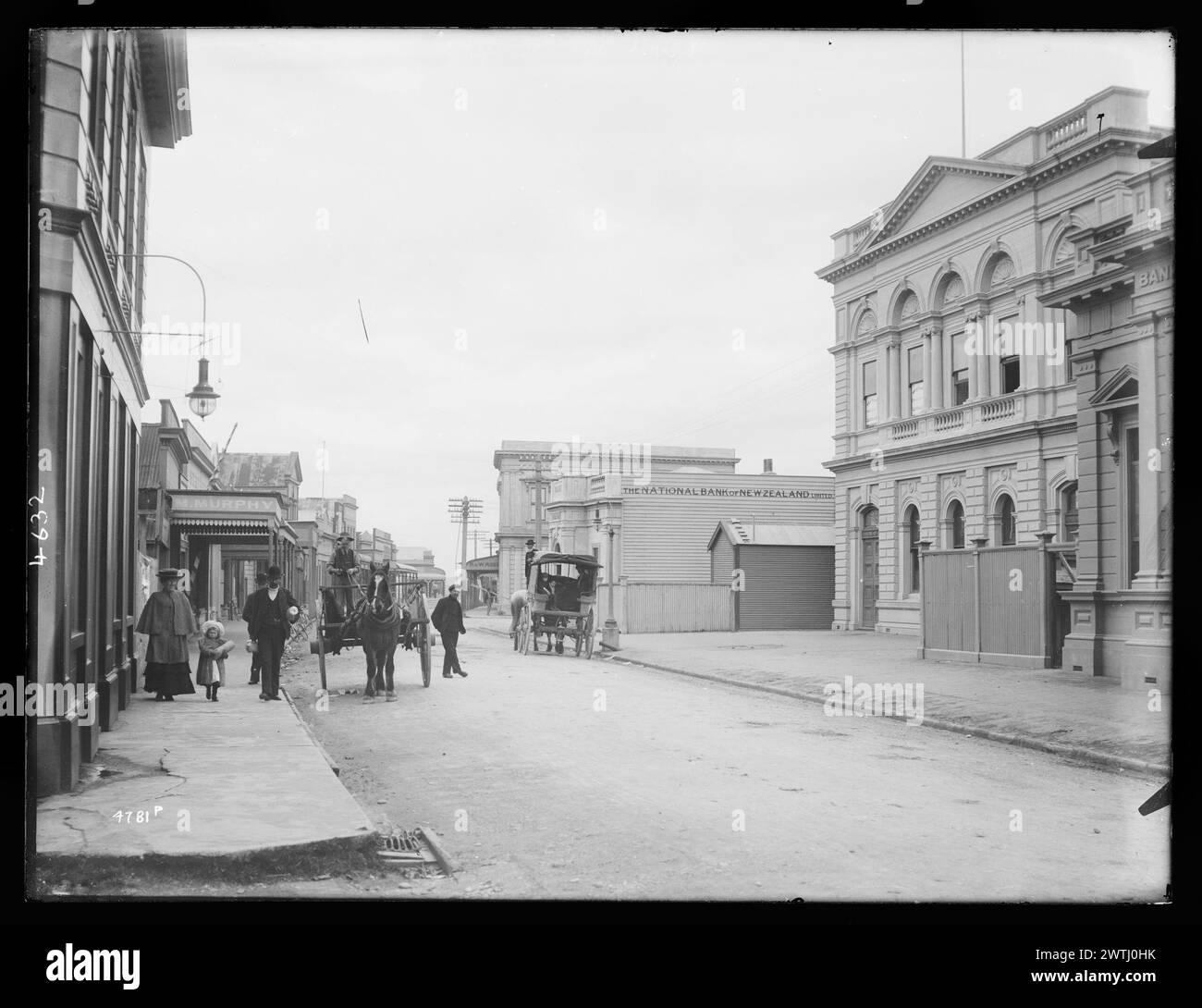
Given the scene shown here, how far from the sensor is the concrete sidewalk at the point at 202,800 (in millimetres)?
5941

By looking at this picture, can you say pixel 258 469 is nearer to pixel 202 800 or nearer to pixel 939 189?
pixel 202 800

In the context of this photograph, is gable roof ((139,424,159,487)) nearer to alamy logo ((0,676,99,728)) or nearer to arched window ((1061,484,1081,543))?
alamy logo ((0,676,99,728))

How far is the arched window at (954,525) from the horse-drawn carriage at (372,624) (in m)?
17.3

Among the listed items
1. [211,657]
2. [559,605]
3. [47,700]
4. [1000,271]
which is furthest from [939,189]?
[47,700]

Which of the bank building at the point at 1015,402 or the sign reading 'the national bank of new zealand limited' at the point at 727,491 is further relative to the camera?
the sign reading 'the national bank of new zealand limited' at the point at 727,491

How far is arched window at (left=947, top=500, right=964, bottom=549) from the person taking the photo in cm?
2945

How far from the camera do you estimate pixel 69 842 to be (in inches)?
231

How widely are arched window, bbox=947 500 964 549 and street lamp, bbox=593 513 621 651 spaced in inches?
363

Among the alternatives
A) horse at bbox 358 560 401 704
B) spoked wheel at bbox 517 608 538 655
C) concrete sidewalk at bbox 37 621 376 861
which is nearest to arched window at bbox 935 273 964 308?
spoked wheel at bbox 517 608 538 655

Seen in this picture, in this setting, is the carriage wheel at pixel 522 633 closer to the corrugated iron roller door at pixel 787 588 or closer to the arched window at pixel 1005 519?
the corrugated iron roller door at pixel 787 588

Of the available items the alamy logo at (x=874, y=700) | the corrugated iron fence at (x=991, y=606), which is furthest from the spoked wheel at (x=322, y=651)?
the corrugated iron fence at (x=991, y=606)

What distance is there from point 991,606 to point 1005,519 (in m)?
9.63
